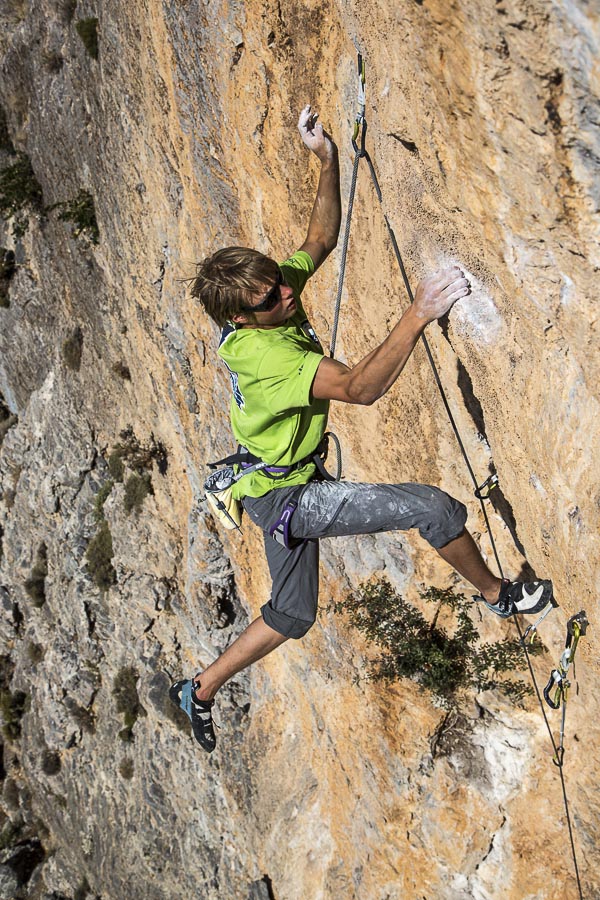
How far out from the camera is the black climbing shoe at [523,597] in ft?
13.1

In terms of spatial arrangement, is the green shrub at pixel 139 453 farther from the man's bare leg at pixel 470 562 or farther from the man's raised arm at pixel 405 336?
the man's raised arm at pixel 405 336

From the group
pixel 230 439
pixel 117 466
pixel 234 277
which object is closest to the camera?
pixel 234 277

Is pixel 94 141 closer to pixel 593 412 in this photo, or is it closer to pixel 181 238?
pixel 181 238

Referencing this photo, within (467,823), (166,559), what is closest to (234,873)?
(166,559)

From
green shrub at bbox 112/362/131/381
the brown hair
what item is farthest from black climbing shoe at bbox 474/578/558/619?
green shrub at bbox 112/362/131/381

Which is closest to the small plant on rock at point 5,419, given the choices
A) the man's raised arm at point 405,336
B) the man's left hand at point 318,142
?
the man's left hand at point 318,142

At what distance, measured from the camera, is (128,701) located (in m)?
12.8

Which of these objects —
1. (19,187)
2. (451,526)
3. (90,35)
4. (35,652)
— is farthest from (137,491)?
(451,526)

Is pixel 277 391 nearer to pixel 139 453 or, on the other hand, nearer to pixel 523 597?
pixel 523 597

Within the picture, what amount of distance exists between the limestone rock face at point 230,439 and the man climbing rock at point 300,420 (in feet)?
1.19

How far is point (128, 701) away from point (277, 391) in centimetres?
1108

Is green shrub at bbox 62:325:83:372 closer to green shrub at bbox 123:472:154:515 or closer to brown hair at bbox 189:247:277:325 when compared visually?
green shrub at bbox 123:472:154:515

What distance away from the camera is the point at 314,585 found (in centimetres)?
447

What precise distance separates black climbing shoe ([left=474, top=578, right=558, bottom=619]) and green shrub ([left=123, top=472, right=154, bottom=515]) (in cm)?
884
